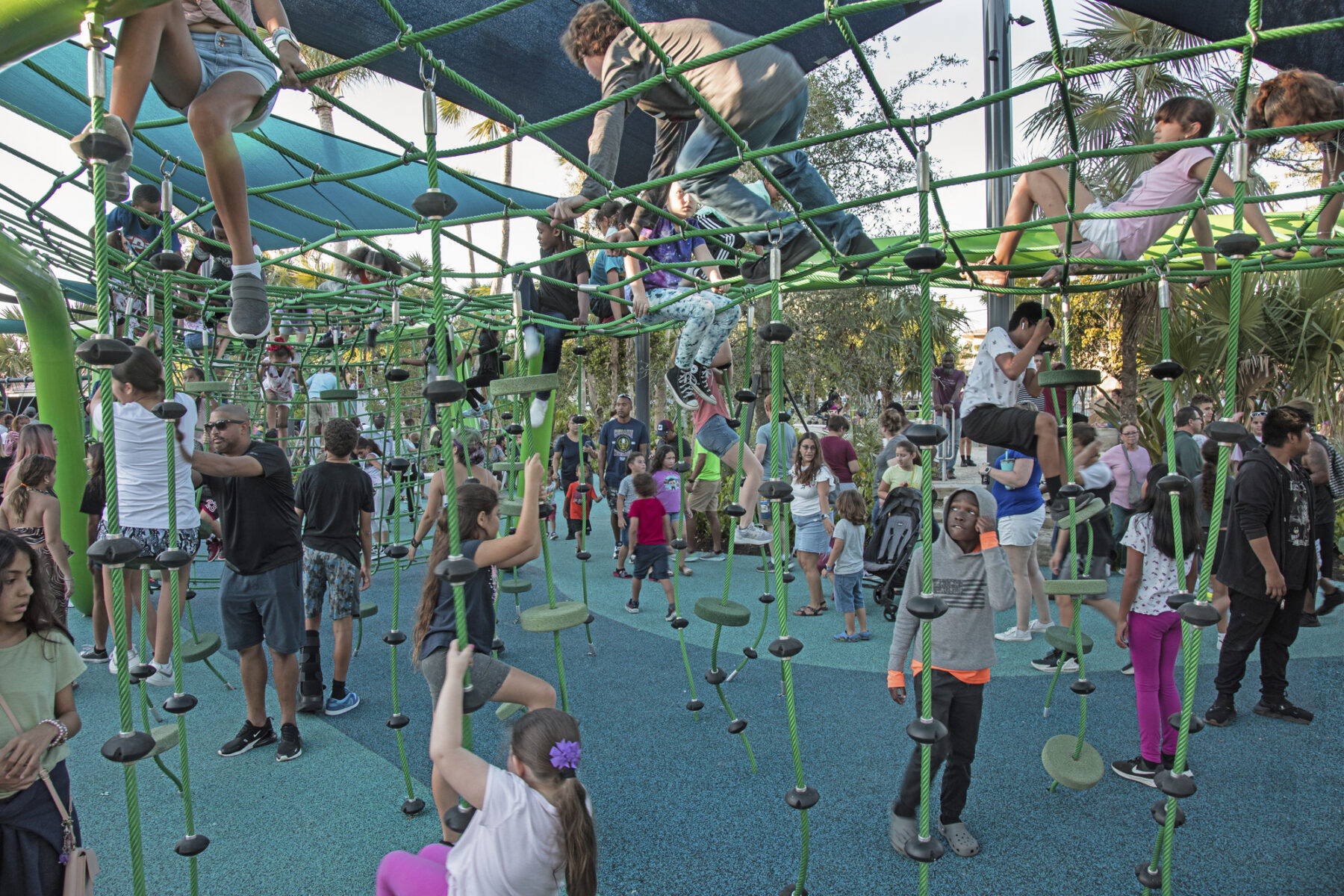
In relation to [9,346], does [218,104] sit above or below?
below

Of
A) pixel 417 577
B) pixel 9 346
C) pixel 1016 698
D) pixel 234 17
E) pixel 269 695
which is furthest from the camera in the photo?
pixel 9 346

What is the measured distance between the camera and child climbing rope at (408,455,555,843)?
2971 mm

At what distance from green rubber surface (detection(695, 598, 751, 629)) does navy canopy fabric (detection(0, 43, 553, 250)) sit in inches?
102

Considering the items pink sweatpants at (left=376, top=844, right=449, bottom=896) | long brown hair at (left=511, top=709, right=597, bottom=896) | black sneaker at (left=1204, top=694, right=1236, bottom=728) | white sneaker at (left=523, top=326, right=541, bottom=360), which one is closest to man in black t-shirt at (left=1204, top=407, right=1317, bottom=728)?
black sneaker at (left=1204, top=694, right=1236, bottom=728)

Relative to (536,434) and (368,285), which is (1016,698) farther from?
(368,285)

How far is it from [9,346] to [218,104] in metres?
32.2

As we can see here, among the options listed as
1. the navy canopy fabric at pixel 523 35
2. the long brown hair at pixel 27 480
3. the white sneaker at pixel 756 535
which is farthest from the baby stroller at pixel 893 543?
the long brown hair at pixel 27 480

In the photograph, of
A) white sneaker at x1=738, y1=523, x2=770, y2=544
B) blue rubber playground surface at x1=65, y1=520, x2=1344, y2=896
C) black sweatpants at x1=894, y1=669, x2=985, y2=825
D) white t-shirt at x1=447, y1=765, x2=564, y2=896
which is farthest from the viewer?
white sneaker at x1=738, y1=523, x2=770, y2=544

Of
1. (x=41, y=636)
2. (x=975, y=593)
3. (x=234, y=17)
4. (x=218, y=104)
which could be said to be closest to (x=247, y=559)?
(x=41, y=636)

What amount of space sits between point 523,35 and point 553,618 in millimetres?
3336

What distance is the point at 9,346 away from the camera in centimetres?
2659

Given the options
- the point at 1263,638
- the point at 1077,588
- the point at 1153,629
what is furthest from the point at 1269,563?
the point at 1077,588

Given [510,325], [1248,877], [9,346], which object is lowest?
[1248,877]

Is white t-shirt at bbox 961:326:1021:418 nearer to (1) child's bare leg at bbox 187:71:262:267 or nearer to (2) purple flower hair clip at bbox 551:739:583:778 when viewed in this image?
(2) purple flower hair clip at bbox 551:739:583:778
